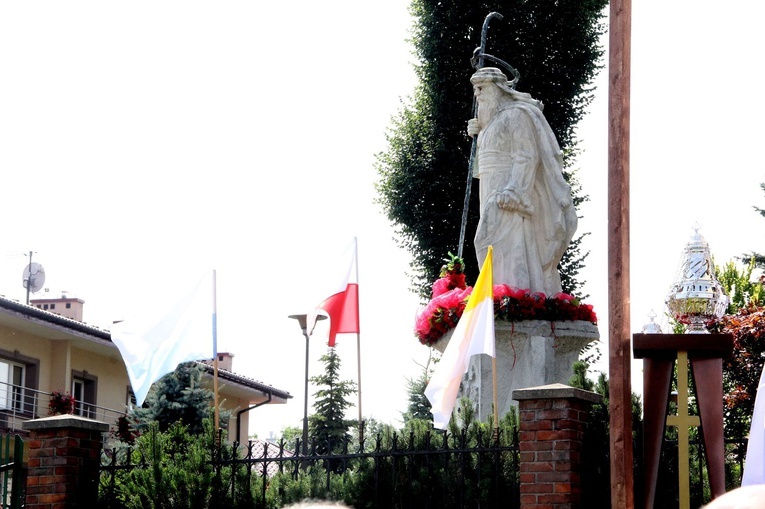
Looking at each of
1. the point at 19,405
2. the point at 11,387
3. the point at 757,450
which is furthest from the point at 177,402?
the point at 757,450

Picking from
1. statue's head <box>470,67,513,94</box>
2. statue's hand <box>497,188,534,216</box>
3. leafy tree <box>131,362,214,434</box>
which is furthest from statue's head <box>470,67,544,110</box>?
leafy tree <box>131,362,214,434</box>

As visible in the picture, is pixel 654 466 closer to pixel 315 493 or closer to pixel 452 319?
pixel 315 493

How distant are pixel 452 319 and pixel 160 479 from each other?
12.3ft

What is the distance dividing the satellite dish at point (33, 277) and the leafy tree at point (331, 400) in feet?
30.3

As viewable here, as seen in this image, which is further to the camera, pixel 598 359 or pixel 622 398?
pixel 598 359

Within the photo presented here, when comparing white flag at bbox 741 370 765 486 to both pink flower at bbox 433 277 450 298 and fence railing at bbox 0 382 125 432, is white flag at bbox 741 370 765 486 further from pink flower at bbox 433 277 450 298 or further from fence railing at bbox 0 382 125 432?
fence railing at bbox 0 382 125 432

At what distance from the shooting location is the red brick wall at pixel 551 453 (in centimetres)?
879

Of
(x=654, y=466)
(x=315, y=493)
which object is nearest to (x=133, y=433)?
(x=315, y=493)

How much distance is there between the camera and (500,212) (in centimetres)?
1305

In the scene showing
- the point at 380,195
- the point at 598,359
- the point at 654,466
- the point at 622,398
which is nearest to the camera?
the point at 622,398

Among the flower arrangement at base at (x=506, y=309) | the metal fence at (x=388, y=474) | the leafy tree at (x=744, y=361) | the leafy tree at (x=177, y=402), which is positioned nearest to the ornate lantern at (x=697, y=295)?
the metal fence at (x=388, y=474)

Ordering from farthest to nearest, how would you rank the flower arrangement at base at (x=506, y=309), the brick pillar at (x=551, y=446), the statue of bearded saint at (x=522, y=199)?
the statue of bearded saint at (x=522, y=199), the flower arrangement at base at (x=506, y=309), the brick pillar at (x=551, y=446)

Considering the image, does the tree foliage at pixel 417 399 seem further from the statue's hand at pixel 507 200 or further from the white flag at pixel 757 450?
the white flag at pixel 757 450

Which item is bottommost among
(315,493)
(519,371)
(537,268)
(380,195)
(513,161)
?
(315,493)
